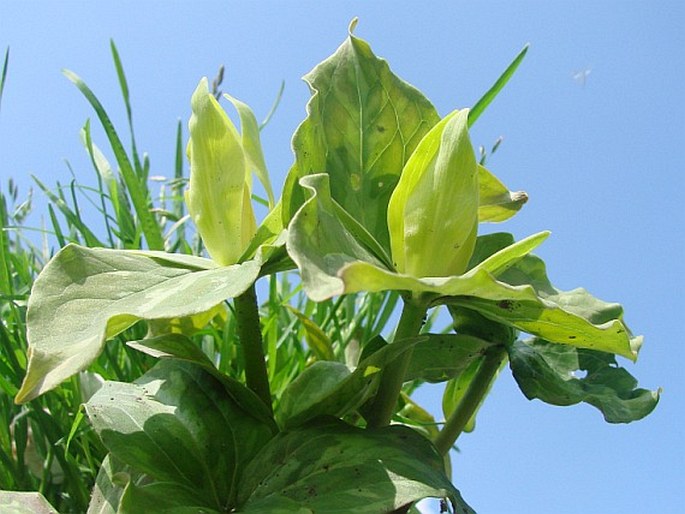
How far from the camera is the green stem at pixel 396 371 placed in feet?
1.41

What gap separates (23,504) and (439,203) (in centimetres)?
31

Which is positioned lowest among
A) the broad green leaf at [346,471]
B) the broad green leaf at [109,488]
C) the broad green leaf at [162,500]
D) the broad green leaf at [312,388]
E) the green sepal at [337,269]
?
the broad green leaf at [109,488]

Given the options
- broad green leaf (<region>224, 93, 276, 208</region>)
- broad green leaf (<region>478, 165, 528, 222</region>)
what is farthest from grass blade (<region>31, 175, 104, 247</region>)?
broad green leaf (<region>478, 165, 528, 222</region>)

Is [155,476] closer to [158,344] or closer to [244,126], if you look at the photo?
[158,344]

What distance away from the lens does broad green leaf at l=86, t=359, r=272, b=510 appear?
0.41 metres

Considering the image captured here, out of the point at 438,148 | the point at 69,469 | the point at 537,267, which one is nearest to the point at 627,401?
the point at 537,267

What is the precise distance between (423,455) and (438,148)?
0.18 metres

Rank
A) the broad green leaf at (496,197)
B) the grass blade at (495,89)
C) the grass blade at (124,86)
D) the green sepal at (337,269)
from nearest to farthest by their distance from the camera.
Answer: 1. the green sepal at (337,269)
2. the broad green leaf at (496,197)
3. the grass blade at (495,89)
4. the grass blade at (124,86)

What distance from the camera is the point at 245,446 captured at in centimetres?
44

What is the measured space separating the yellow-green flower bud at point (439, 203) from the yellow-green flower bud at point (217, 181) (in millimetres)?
106

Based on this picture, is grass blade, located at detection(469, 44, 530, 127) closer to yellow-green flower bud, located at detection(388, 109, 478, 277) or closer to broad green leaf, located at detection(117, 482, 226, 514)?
yellow-green flower bud, located at detection(388, 109, 478, 277)

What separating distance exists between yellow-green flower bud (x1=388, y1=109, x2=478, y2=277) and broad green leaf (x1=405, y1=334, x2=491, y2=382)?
123 mm

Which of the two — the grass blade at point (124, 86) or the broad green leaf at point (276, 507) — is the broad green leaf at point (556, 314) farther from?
the grass blade at point (124, 86)

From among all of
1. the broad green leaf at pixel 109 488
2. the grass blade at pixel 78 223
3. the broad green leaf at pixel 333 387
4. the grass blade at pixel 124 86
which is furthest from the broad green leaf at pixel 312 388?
the grass blade at pixel 124 86
